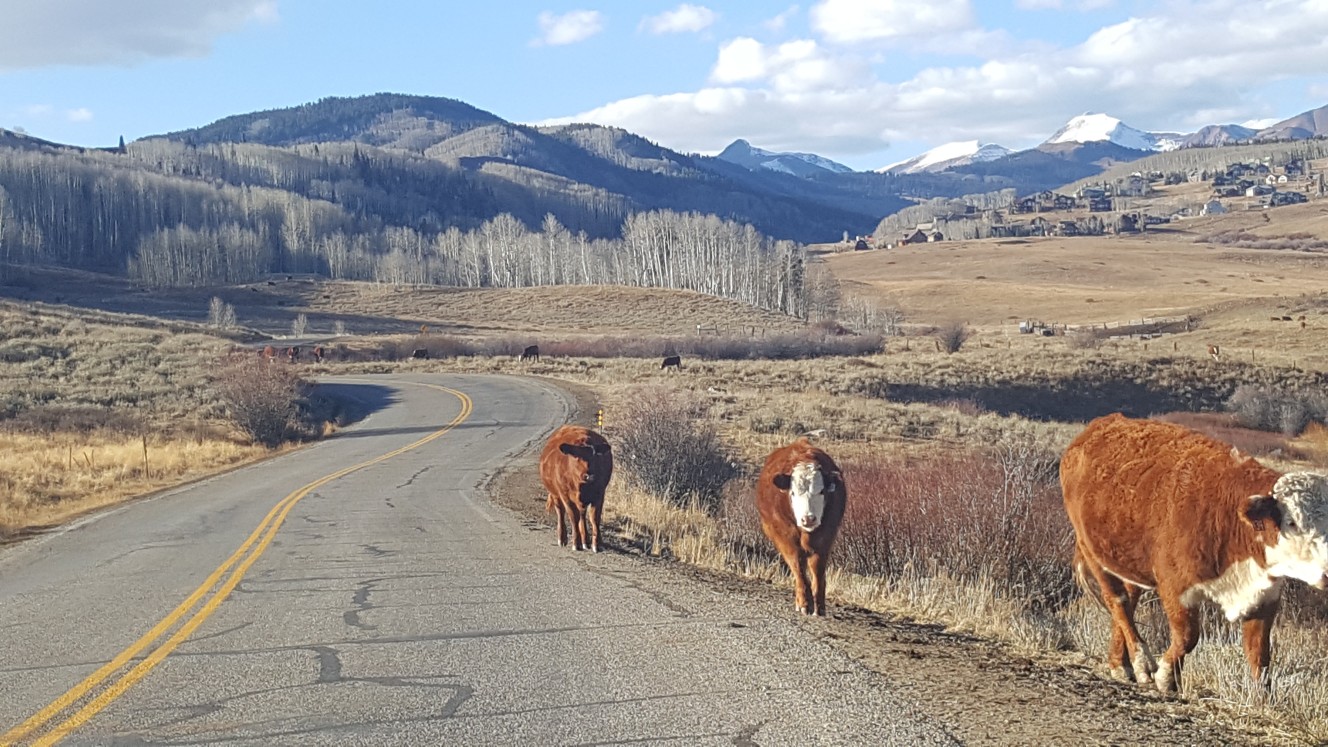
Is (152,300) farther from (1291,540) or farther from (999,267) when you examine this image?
(1291,540)

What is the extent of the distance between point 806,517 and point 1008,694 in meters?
2.62

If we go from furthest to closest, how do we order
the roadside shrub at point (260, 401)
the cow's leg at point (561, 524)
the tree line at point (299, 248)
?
the tree line at point (299, 248) < the roadside shrub at point (260, 401) < the cow's leg at point (561, 524)

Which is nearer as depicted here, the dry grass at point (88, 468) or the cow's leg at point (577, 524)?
the cow's leg at point (577, 524)

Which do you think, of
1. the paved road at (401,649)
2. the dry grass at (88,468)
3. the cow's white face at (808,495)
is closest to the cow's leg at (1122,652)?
the paved road at (401,649)

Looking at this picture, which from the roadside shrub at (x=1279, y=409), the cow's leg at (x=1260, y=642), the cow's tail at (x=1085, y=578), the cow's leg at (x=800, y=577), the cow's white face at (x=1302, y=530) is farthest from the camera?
the roadside shrub at (x=1279, y=409)

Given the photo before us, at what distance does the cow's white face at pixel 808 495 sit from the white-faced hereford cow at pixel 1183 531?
2028 mm

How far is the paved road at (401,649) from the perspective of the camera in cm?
569

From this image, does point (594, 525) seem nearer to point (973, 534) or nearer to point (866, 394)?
point (973, 534)

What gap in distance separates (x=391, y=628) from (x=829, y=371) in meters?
42.5

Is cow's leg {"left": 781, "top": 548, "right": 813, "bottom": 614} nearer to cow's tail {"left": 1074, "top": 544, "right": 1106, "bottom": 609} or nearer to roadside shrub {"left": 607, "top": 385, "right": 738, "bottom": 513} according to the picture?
cow's tail {"left": 1074, "top": 544, "right": 1106, "bottom": 609}

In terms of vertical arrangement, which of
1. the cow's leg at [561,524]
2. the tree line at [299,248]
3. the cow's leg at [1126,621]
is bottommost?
the cow's leg at [561,524]

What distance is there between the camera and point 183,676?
684 centimetres

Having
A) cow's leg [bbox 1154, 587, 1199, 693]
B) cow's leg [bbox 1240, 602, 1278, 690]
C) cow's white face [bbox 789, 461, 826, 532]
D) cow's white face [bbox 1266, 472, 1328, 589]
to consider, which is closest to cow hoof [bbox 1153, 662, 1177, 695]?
cow's leg [bbox 1154, 587, 1199, 693]

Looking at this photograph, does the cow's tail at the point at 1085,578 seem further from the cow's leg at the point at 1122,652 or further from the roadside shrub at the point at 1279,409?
the roadside shrub at the point at 1279,409
